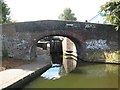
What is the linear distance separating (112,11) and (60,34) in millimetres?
5294

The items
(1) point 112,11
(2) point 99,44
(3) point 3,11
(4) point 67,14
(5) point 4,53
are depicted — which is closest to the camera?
(5) point 4,53

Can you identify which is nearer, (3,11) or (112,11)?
(112,11)

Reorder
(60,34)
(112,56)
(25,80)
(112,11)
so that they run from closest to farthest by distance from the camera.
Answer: (25,80)
(112,11)
(112,56)
(60,34)

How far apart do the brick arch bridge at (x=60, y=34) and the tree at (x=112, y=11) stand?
1593 millimetres

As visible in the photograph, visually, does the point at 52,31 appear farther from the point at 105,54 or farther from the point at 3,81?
the point at 3,81

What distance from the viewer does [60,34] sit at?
23.1m

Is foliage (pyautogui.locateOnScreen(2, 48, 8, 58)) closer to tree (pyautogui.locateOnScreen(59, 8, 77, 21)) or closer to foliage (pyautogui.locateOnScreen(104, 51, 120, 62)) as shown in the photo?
foliage (pyautogui.locateOnScreen(104, 51, 120, 62))

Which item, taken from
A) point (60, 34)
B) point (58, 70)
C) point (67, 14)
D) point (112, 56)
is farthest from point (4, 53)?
point (67, 14)

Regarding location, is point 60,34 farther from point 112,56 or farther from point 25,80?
point 25,80

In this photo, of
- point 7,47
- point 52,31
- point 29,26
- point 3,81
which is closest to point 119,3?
point 52,31

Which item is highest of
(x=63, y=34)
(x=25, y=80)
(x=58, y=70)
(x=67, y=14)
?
(x=67, y=14)

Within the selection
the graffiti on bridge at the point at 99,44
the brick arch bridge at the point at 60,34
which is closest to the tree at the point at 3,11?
the brick arch bridge at the point at 60,34

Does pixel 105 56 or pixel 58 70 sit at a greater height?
pixel 105 56

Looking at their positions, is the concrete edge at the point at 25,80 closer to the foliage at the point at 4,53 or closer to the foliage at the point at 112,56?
the foliage at the point at 4,53
